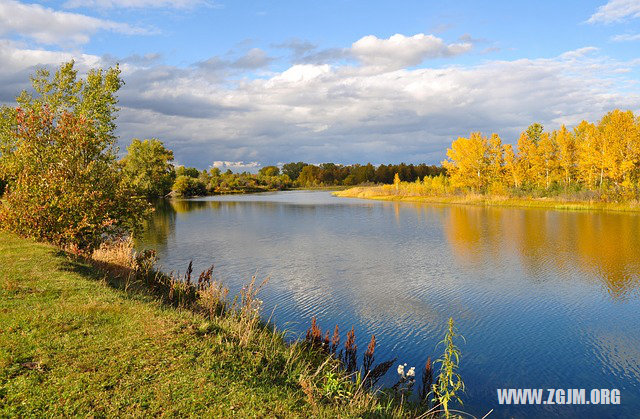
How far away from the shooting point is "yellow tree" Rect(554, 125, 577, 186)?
64.5 m

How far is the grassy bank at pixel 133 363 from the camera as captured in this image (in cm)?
584

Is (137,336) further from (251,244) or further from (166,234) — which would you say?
(166,234)

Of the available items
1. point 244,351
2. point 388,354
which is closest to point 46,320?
point 244,351

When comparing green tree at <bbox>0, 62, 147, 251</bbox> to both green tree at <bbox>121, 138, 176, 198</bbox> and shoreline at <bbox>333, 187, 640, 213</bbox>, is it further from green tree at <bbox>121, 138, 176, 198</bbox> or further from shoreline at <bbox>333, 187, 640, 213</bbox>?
green tree at <bbox>121, 138, 176, 198</bbox>

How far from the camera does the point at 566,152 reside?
64.8 meters

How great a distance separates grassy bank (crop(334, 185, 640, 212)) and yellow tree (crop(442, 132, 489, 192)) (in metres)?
3.60

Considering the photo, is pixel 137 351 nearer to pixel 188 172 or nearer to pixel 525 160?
pixel 525 160

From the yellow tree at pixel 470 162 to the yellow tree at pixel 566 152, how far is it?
38.0ft

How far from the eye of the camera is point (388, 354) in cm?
1141

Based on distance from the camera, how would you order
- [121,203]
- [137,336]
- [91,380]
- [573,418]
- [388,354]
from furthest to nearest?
[121,203] < [388,354] < [573,418] < [137,336] < [91,380]

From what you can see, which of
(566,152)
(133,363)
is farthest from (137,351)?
(566,152)

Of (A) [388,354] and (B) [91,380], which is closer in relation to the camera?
(B) [91,380]

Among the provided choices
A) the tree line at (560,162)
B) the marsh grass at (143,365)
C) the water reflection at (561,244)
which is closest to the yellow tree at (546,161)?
the tree line at (560,162)

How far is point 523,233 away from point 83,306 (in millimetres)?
33007
